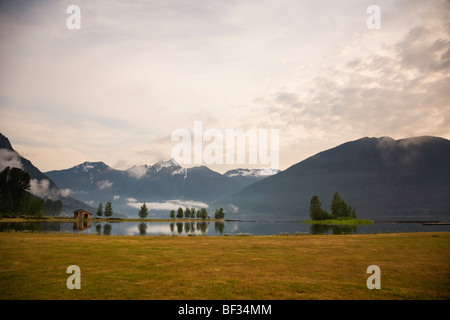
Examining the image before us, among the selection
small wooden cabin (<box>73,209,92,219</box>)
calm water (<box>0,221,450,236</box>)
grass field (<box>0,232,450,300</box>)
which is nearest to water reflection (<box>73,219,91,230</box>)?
calm water (<box>0,221,450,236</box>)

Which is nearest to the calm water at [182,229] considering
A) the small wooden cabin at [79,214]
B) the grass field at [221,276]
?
the grass field at [221,276]

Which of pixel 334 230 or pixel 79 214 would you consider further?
pixel 79 214

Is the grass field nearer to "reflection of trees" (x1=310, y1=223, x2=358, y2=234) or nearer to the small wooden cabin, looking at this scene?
"reflection of trees" (x1=310, y1=223, x2=358, y2=234)

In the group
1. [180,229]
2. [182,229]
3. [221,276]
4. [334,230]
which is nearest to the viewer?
[221,276]

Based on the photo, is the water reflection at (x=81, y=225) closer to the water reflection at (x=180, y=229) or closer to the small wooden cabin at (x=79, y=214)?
the water reflection at (x=180, y=229)

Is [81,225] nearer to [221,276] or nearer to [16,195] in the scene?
[16,195]

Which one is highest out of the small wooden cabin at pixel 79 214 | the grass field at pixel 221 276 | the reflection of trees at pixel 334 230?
the grass field at pixel 221 276

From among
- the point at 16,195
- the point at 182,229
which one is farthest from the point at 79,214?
the point at 182,229
